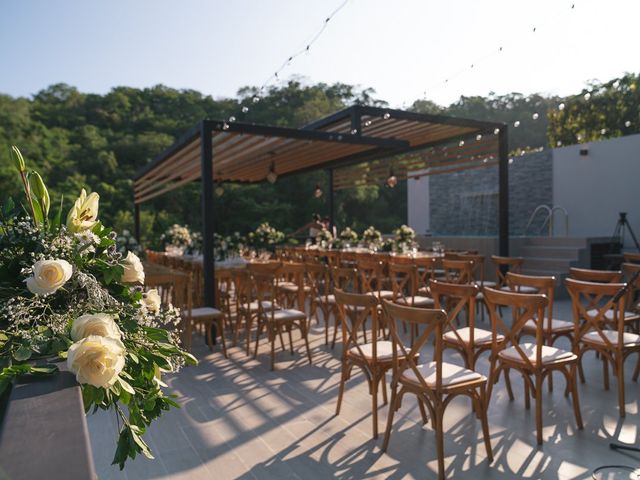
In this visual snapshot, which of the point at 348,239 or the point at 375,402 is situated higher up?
the point at 348,239

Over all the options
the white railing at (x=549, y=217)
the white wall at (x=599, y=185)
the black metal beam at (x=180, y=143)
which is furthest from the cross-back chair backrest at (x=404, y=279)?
the white railing at (x=549, y=217)

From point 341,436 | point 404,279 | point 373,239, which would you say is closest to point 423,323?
point 341,436

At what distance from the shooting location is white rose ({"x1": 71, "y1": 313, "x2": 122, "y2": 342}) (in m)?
1.08

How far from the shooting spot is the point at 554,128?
70.9ft

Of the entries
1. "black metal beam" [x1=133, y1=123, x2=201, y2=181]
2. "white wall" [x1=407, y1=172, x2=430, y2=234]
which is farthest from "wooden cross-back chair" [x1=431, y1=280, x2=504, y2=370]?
"white wall" [x1=407, y1=172, x2=430, y2=234]

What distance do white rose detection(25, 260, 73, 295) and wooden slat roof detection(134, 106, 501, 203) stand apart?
199 inches

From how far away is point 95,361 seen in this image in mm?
986

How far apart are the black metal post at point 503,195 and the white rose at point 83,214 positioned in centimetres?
799

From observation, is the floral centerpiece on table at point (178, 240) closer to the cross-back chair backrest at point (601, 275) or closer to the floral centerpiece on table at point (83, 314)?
the cross-back chair backrest at point (601, 275)

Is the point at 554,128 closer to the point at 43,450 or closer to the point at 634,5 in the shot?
the point at 634,5

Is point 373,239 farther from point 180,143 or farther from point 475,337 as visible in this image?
point 475,337

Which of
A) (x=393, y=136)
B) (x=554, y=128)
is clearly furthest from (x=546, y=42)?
(x=554, y=128)

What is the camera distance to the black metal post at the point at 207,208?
601 centimetres

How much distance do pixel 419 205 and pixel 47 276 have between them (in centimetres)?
1651
